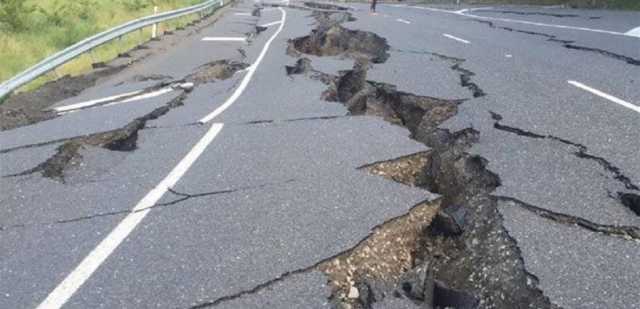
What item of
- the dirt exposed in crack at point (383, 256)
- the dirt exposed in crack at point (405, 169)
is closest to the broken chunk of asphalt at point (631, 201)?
the dirt exposed in crack at point (383, 256)

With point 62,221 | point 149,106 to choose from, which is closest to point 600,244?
point 62,221

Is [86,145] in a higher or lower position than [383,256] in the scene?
higher

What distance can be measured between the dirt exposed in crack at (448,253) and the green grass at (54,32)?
24.4 feet

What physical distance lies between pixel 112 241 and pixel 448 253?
7.97 feet

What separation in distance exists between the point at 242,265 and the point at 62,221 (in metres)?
1.64

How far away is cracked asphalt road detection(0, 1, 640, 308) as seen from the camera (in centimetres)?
340

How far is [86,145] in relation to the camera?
6.07 m

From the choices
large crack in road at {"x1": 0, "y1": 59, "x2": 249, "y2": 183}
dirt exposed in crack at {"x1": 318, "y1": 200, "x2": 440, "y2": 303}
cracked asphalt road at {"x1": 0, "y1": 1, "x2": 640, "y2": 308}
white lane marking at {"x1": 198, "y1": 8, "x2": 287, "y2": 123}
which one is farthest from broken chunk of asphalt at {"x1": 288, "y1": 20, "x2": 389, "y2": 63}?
dirt exposed in crack at {"x1": 318, "y1": 200, "x2": 440, "y2": 303}

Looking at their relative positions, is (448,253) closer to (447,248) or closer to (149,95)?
(447,248)

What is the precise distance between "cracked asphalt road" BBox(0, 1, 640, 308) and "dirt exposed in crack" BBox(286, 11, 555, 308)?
0.33 feet

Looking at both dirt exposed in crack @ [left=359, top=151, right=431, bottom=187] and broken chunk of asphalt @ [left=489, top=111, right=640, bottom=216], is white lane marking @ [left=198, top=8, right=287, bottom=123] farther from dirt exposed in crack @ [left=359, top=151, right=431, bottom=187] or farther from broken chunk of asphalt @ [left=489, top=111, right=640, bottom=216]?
broken chunk of asphalt @ [left=489, top=111, right=640, bottom=216]

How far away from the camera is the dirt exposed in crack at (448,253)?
3393 mm

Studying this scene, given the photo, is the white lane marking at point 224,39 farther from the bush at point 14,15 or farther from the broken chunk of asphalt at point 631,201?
the broken chunk of asphalt at point 631,201

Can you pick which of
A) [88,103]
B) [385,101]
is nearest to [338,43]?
[385,101]
